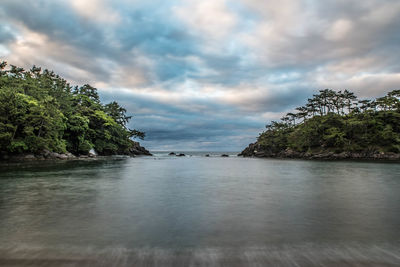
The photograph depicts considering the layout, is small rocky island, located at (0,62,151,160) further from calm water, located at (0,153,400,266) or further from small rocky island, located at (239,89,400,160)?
small rocky island, located at (239,89,400,160)

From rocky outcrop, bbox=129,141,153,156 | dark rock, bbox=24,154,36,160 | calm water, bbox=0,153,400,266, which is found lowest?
calm water, bbox=0,153,400,266

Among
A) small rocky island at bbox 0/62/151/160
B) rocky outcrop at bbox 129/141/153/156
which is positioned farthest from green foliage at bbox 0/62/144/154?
rocky outcrop at bbox 129/141/153/156

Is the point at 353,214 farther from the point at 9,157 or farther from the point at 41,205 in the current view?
the point at 9,157

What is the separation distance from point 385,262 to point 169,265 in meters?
4.38

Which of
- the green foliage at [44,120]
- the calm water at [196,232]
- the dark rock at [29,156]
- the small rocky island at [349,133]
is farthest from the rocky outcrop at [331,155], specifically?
the dark rock at [29,156]

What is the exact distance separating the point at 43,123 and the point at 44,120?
1.22 meters

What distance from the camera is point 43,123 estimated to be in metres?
37.8

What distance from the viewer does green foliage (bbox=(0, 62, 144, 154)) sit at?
108ft

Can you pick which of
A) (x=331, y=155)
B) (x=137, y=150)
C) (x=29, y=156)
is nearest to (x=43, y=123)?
(x=29, y=156)

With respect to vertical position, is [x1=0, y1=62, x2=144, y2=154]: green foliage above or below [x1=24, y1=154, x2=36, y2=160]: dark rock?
above

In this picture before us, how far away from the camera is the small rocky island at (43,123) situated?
33.1 m

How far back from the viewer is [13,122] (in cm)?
3400

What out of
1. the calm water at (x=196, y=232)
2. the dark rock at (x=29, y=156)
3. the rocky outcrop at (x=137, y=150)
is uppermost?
the rocky outcrop at (x=137, y=150)

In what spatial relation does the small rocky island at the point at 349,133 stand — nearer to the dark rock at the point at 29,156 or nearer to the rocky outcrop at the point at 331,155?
the rocky outcrop at the point at 331,155
